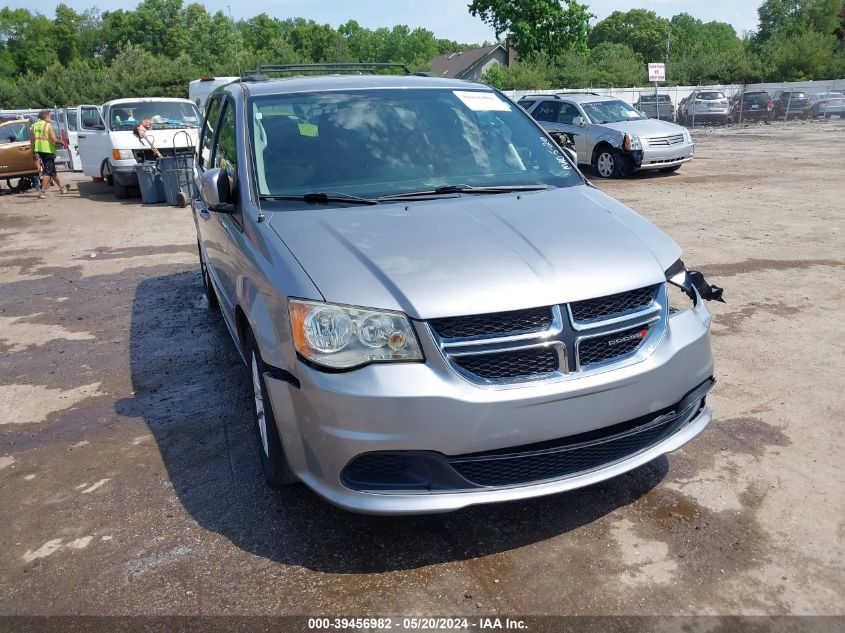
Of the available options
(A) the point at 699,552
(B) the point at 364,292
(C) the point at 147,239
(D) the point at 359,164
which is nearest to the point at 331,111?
(D) the point at 359,164

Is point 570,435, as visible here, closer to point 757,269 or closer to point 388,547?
point 388,547

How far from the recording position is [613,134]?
1636 cm

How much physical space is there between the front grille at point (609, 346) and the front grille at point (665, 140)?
554 inches

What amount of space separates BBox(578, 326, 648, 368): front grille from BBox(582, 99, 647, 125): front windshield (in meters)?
14.8

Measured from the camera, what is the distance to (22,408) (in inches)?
196

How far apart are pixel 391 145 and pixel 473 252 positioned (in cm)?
129

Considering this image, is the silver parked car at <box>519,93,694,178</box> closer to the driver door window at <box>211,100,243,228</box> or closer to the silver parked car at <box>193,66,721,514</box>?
the driver door window at <box>211,100,243,228</box>

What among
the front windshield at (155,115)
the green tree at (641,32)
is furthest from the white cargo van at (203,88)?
the green tree at (641,32)

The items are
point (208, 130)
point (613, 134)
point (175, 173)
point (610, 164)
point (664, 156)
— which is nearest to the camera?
point (208, 130)

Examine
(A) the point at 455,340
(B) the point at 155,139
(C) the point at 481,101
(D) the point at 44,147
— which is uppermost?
(D) the point at 44,147

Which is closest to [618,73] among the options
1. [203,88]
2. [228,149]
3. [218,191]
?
[203,88]

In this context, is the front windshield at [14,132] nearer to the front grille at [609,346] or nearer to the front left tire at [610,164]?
the front left tire at [610,164]

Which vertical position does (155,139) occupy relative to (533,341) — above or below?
above

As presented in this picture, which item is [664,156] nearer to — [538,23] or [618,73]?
[618,73]
